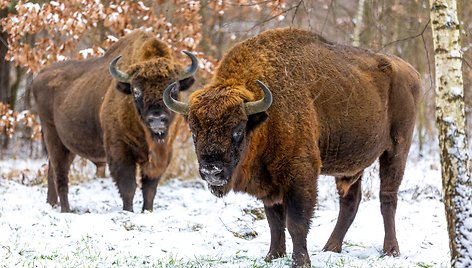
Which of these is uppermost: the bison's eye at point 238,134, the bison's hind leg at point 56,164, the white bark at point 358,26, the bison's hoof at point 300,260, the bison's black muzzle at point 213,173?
the white bark at point 358,26

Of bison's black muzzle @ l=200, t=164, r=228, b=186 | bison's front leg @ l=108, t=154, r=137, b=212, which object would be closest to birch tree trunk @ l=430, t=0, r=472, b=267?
bison's black muzzle @ l=200, t=164, r=228, b=186

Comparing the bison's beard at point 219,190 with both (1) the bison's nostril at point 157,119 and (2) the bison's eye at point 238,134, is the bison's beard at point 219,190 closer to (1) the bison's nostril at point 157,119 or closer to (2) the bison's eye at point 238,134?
(2) the bison's eye at point 238,134

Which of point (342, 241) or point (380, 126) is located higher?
point (380, 126)

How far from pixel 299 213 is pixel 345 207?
1962 mm

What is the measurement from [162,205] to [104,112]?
2.47 m

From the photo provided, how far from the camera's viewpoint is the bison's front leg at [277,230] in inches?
299

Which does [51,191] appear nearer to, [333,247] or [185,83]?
[185,83]

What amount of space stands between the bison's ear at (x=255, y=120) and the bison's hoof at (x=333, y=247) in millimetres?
2165

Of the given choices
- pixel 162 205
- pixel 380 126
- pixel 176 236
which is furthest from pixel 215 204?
pixel 380 126

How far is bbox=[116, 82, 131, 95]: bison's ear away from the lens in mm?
10528

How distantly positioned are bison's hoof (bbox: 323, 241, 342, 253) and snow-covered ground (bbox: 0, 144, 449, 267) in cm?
11

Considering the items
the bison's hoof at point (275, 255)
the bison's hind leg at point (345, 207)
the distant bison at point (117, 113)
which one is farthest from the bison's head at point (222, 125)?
the distant bison at point (117, 113)

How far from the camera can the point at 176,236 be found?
840cm

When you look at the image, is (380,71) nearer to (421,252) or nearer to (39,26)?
(421,252)
